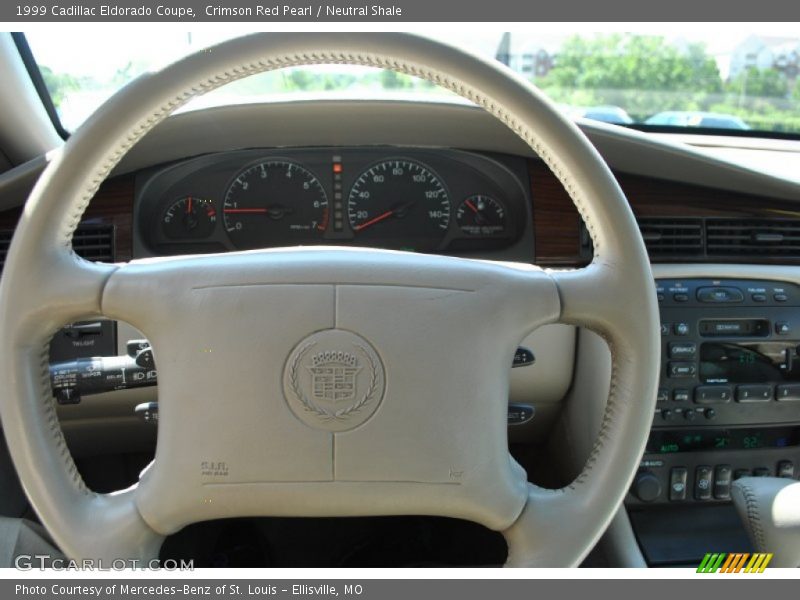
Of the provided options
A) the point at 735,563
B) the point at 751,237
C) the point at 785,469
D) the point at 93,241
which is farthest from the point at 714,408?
the point at 93,241

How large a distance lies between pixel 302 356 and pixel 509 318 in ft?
1.12

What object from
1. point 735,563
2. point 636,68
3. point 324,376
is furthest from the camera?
point 636,68

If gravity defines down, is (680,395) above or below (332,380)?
below

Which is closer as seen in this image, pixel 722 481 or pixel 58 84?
pixel 722 481

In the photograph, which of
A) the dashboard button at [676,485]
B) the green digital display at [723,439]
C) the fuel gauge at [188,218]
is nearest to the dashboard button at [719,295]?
the green digital display at [723,439]

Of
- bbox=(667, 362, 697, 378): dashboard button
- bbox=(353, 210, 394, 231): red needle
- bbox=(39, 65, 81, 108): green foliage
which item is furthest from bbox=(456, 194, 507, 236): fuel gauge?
bbox=(39, 65, 81, 108): green foliage

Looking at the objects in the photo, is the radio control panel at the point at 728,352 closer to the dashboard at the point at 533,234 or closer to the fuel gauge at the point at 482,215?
the dashboard at the point at 533,234

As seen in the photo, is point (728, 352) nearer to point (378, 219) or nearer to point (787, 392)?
point (787, 392)

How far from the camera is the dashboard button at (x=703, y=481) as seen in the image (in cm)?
197

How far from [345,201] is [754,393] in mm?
1237

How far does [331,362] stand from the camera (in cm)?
120

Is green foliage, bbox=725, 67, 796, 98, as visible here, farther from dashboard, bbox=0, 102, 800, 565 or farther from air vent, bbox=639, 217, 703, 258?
air vent, bbox=639, 217, 703, 258

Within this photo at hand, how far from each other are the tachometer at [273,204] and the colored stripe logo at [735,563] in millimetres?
1341

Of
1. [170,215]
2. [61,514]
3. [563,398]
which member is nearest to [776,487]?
[563,398]
